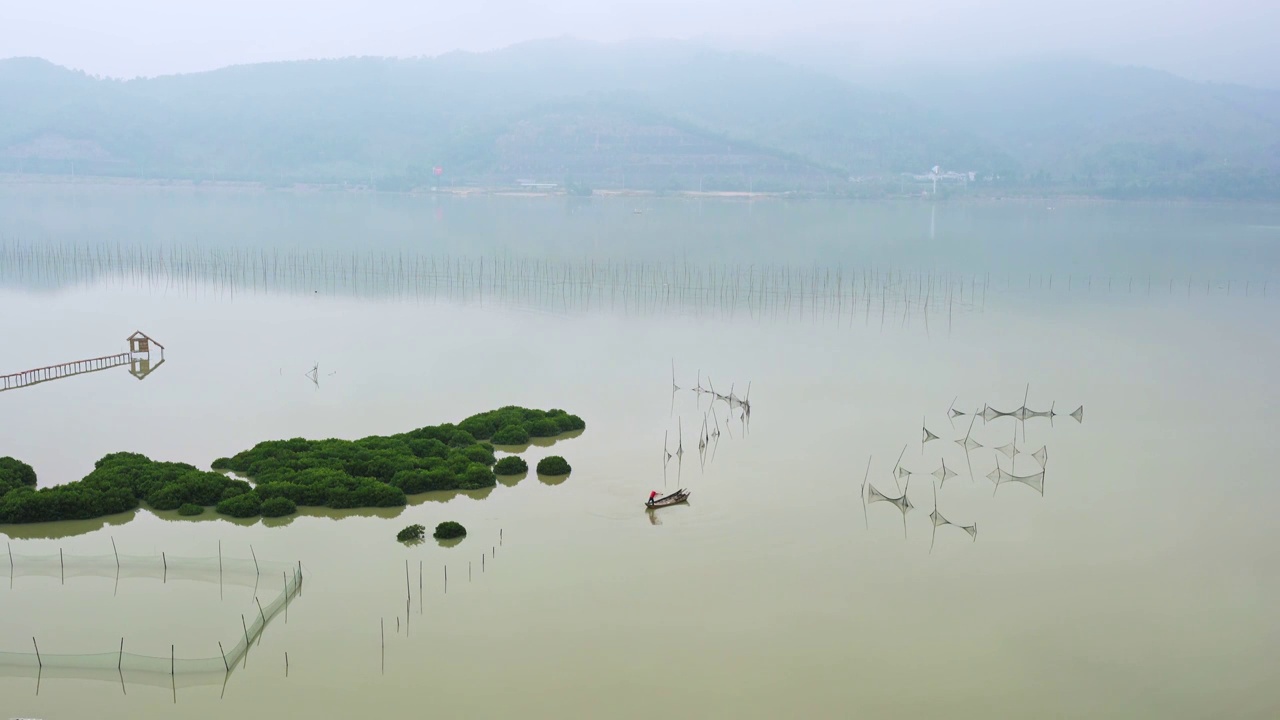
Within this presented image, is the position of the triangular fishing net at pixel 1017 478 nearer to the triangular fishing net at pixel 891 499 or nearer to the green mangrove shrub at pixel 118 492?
the triangular fishing net at pixel 891 499

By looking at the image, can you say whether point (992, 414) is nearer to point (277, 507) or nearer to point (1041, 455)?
point (1041, 455)

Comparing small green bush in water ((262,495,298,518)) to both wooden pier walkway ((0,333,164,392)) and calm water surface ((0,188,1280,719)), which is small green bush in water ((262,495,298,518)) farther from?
wooden pier walkway ((0,333,164,392))

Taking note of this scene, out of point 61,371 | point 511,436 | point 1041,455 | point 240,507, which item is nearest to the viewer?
point 240,507

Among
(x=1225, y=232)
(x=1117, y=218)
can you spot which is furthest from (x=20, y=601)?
(x=1117, y=218)

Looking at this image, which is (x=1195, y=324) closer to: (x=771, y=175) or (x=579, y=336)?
(x=579, y=336)

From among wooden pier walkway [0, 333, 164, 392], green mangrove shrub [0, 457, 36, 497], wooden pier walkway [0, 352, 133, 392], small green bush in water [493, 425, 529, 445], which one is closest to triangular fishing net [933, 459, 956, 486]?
small green bush in water [493, 425, 529, 445]

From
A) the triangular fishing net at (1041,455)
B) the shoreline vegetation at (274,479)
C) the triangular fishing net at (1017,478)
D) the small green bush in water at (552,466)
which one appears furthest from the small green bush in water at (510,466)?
the triangular fishing net at (1041,455)

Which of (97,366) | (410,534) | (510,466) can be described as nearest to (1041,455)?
(510,466)
